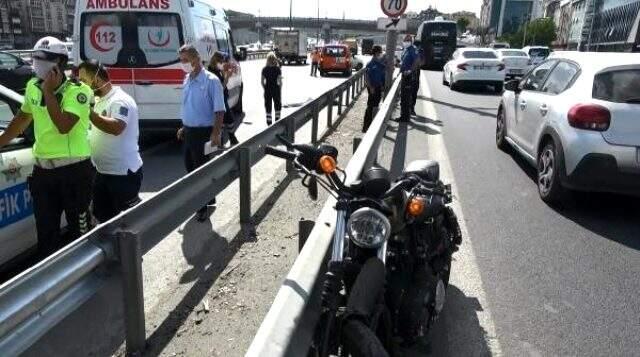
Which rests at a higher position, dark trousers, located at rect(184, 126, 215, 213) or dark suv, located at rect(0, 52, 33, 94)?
dark trousers, located at rect(184, 126, 215, 213)

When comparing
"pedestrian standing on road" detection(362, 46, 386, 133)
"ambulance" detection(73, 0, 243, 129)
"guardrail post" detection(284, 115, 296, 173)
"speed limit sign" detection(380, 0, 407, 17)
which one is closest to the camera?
"guardrail post" detection(284, 115, 296, 173)

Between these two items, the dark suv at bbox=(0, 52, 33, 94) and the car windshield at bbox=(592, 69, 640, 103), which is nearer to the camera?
the car windshield at bbox=(592, 69, 640, 103)

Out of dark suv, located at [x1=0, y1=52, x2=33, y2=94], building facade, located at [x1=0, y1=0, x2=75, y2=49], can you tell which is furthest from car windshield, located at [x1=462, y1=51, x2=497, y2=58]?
building facade, located at [x1=0, y1=0, x2=75, y2=49]

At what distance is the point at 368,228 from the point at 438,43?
121ft

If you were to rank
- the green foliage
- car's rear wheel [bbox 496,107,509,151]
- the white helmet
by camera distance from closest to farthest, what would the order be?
the white helmet → car's rear wheel [bbox 496,107,509,151] → the green foliage

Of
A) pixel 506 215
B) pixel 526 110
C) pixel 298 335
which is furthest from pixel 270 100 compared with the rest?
pixel 298 335

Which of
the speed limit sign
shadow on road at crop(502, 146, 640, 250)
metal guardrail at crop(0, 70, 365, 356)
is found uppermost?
the speed limit sign

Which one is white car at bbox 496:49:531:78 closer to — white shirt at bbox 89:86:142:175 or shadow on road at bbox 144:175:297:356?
shadow on road at bbox 144:175:297:356

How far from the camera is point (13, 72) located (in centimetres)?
1731

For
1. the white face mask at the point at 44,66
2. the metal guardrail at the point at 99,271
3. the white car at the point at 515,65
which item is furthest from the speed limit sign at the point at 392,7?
the white car at the point at 515,65

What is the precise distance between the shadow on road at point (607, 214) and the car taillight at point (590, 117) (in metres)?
0.80

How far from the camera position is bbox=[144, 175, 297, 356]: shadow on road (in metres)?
3.48

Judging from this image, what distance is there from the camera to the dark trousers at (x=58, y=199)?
4.03 m

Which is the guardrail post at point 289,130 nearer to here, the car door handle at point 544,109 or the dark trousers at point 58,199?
the car door handle at point 544,109
